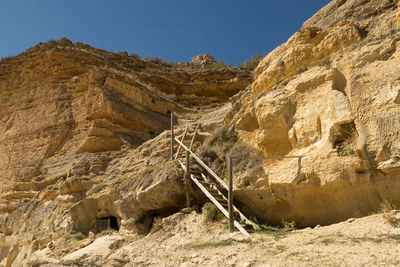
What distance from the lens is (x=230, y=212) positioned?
7324 millimetres

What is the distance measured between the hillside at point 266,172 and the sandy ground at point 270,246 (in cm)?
3

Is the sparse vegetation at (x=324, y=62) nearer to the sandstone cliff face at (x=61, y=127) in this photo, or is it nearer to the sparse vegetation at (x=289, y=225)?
the sparse vegetation at (x=289, y=225)

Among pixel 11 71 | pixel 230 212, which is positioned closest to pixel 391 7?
pixel 230 212

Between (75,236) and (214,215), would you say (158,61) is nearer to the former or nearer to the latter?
(75,236)

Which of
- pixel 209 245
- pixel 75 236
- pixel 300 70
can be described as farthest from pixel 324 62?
pixel 75 236

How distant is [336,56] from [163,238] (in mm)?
6247

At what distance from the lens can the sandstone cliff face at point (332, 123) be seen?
20.3ft

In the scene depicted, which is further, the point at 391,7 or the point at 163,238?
the point at 391,7

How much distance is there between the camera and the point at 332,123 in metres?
6.99

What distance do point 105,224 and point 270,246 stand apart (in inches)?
279

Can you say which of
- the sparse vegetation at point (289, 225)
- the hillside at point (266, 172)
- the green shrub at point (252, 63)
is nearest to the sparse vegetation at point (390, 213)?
the hillside at point (266, 172)

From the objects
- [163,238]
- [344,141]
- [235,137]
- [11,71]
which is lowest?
[163,238]

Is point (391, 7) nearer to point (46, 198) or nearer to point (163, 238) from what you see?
point (163, 238)

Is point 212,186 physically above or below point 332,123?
below
